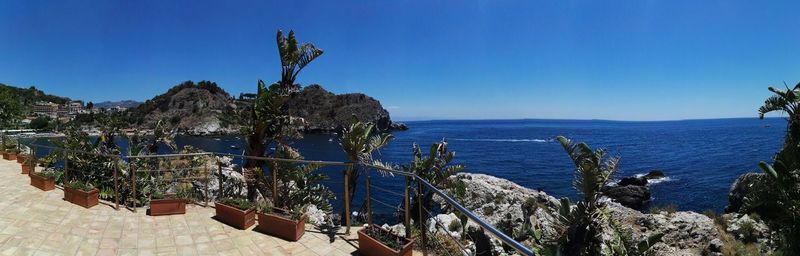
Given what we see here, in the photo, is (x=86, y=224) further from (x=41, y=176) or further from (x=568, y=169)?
(x=568, y=169)

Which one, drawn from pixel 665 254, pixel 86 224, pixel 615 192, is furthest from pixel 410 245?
pixel 615 192

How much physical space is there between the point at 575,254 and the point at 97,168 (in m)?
11.7

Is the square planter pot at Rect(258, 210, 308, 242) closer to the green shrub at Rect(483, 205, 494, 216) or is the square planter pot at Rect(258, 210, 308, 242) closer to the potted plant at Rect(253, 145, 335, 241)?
the potted plant at Rect(253, 145, 335, 241)

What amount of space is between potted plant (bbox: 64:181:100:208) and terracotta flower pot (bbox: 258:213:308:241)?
4.17 metres

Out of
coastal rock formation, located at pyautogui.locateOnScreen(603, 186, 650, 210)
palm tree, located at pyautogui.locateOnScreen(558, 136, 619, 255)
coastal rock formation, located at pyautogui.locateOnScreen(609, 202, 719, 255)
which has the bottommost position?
coastal rock formation, located at pyautogui.locateOnScreen(603, 186, 650, 210)

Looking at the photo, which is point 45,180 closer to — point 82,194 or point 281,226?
point 82,194

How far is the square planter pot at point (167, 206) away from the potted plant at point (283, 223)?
6.89 feet

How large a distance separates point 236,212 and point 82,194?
12.6 ft

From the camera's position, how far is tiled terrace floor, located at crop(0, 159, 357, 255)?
17.9 feet

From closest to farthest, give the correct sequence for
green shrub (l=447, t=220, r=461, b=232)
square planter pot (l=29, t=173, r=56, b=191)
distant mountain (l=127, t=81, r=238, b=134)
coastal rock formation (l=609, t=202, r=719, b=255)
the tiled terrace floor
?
the tiled terrace floor, square planter pot (l=29, t=173, r=56, b=191), green shrub (l=447, t=220, r=461, b=232), coastal rock formation (l=609, t=202, r=719, b=255), distant mountain (l=127, t=81, r=238, b=134)

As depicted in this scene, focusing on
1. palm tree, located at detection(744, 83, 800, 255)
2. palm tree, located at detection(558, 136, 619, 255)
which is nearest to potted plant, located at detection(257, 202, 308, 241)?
palm tree, located at detection(558, 136, 619, 255)

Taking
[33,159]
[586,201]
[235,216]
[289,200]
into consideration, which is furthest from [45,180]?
[586,201]

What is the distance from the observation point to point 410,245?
192 inches

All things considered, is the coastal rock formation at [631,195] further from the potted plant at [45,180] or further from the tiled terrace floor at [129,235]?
the potted plant at [45,180]
